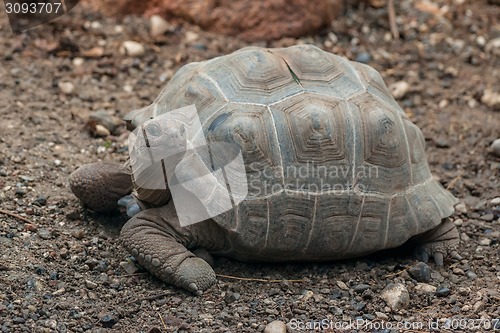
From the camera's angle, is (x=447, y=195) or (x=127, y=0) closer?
(x=447, y=195)

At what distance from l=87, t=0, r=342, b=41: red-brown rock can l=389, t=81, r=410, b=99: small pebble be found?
41.7 inches

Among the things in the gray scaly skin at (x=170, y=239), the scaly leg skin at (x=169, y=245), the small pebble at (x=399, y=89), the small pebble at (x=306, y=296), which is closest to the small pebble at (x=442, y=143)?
the small pebble at (x=399, y=89)

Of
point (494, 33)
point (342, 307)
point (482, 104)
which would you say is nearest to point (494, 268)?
point (342, 307)

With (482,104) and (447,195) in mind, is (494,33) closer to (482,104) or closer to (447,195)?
(482,104)

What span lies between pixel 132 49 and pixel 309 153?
10.0 feet

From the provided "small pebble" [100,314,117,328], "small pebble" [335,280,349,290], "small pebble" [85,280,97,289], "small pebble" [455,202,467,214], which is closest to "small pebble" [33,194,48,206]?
"small pebble" [85,280,97,289]

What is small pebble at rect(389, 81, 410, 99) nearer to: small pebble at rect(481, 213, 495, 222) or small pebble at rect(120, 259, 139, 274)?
small pebble at rect(481, 213, 495, 222)

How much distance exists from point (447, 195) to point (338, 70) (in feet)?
3.36

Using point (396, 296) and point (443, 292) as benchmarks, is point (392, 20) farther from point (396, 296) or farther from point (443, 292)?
point (396, 296)

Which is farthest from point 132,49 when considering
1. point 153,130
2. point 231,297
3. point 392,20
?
point 231,297

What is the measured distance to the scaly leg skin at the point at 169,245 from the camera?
370 cm

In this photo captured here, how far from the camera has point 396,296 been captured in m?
3.74

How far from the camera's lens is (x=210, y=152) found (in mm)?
3781

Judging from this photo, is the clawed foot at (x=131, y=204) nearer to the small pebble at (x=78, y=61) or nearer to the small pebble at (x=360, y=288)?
the small pebble at (x=360, y=288)
